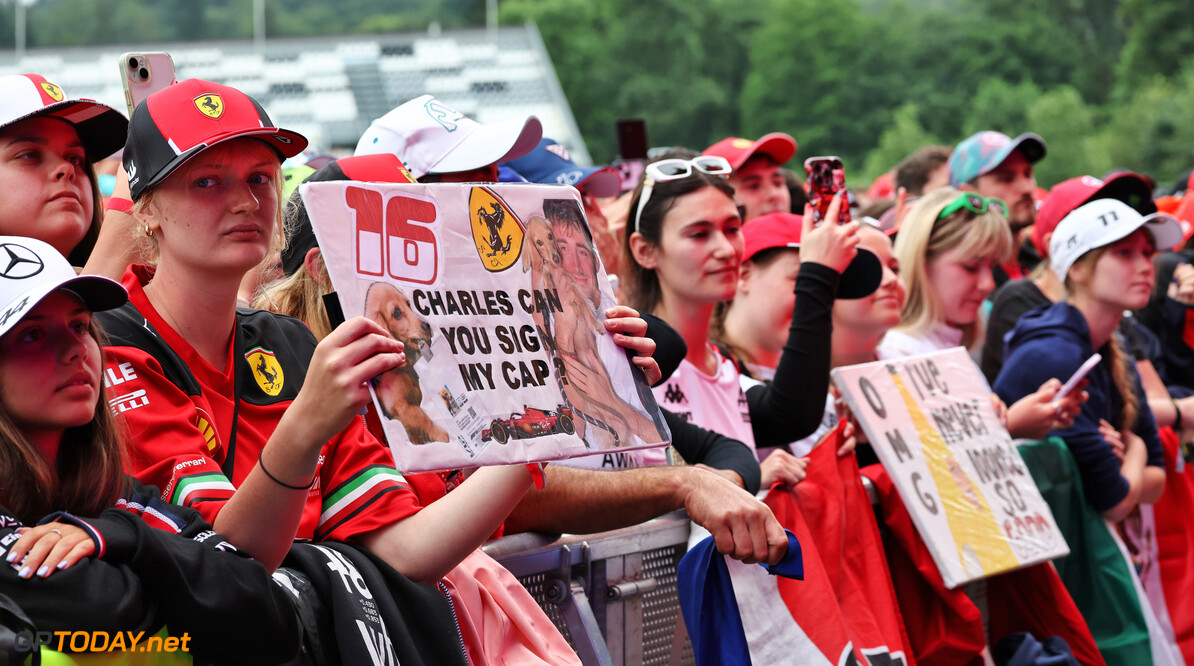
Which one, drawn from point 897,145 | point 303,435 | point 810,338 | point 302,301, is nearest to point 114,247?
point 302,301

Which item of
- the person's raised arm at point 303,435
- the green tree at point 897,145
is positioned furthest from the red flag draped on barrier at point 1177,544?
the green tree at point 897,145

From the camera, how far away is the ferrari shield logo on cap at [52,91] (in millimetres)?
2998

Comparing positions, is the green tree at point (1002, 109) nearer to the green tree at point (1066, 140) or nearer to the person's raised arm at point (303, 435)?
the green tree at point (1066, 140)

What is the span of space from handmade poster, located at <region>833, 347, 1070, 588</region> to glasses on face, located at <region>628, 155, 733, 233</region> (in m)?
0.88

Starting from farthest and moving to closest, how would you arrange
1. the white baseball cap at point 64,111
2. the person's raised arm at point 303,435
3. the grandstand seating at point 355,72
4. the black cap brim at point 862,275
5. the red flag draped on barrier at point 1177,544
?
the grandstand seating at point 355,72 < the red flag draped on barrier at point 1177,544 < the black cap brim at point 862,275 < the white baseball cap at point 64,111 < the person's raised arm at point 303,435

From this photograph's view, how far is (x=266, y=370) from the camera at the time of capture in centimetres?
245

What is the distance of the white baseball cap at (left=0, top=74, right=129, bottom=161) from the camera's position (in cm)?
292

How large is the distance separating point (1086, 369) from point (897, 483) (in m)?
1.22

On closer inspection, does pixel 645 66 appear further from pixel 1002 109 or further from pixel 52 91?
pixel 52 91

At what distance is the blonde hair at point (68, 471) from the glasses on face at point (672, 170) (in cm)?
237

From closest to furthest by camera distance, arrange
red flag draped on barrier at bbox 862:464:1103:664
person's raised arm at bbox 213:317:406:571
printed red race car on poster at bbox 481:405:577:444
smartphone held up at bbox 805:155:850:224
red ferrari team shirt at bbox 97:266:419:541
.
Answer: person's raised arm at bbox 213:317:406:571 → printed red race car on poster at bbox 481:405:577:444 → red ferrari team shirt at bbox 97:266:419:541 → red flag draped on barrier at bbox 862:464:1103:664 → smartphone held up at bbox 805:155:850:224

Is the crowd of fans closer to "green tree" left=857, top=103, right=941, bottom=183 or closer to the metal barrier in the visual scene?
the metal barrier

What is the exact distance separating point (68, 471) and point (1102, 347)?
4.31m

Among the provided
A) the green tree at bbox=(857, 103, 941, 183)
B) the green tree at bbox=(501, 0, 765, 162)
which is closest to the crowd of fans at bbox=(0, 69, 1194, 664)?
the green tree at bbox=(857, 103, 941, 183)
